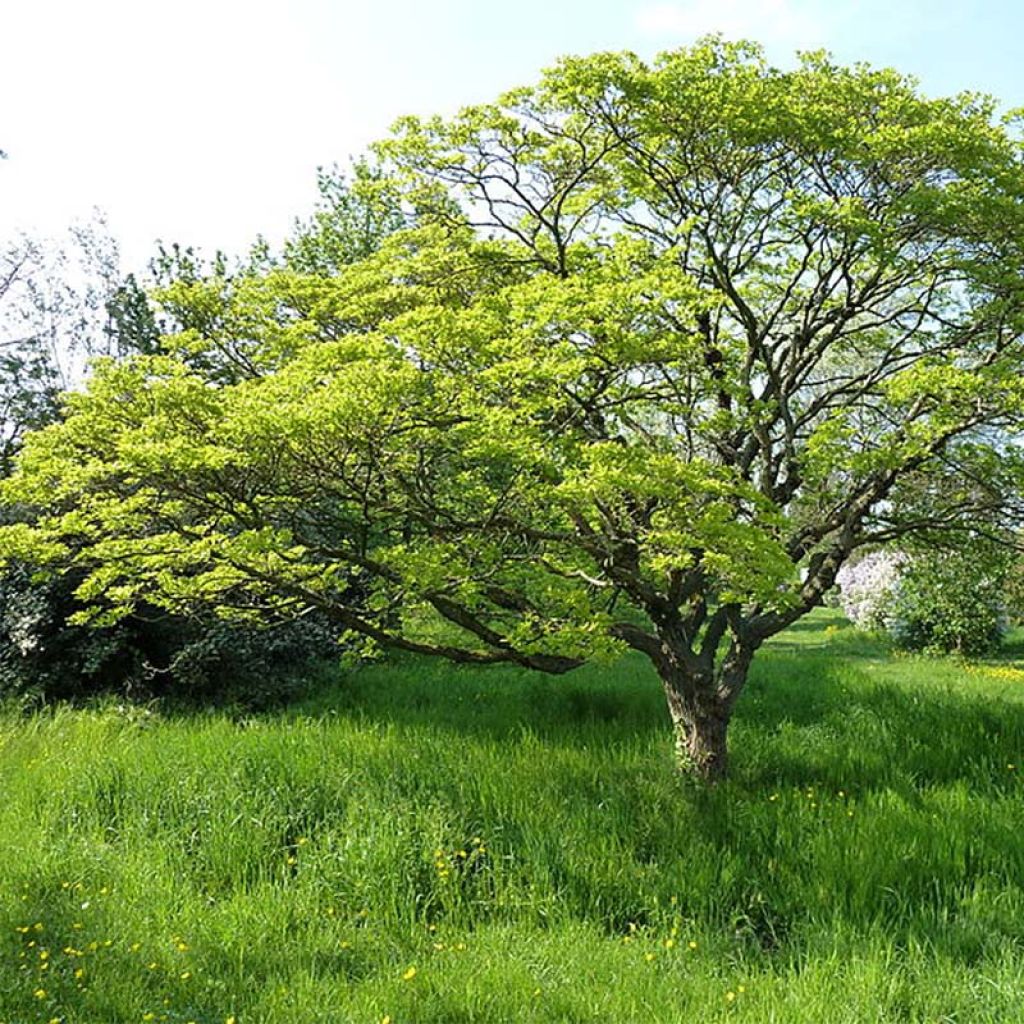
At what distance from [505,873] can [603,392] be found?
3.27m

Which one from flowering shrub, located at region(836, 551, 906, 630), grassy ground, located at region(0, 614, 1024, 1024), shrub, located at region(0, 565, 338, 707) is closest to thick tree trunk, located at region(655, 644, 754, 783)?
grassy ground, located at region(0, 614, 1024, 1024)

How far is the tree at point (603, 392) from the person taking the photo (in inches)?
199

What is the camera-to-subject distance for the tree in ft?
16.6

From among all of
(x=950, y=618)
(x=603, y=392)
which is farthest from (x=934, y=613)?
(x=603, y=392)

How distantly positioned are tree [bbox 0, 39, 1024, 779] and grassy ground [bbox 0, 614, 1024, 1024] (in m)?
1.03

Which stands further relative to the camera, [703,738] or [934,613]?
[934,613]

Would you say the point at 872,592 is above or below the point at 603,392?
below

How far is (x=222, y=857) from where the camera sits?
525cm

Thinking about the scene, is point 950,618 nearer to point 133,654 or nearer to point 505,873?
point 505,873

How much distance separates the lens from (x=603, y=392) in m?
5.89

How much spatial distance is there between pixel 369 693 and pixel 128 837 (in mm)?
3891

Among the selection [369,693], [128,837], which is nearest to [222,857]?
[128,837]

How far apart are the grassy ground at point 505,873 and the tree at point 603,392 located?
103 centimetres

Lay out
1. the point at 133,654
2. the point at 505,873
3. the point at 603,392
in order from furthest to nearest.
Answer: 1. the point at 133,654
2. the point at 603,392
3. the point at 505,873
